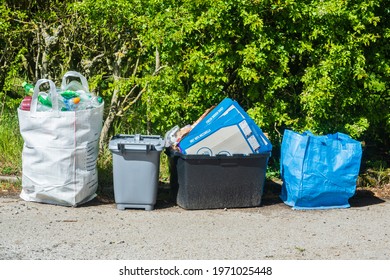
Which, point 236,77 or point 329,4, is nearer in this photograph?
point 329,4

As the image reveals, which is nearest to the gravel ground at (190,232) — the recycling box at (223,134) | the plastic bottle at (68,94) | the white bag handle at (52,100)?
the recycling box at (223,134)

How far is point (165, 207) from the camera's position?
320 inches

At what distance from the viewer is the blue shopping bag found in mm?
7934

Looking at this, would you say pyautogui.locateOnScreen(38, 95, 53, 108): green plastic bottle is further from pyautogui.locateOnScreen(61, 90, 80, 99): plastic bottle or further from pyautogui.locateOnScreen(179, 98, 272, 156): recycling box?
pyautogui.locateOnScreen(179, 98, 272, 156): recycling box

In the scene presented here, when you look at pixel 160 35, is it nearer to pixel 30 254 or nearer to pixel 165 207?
pixel 165 207

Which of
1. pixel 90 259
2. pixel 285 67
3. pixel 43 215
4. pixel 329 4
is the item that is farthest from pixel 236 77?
pixel 90 259

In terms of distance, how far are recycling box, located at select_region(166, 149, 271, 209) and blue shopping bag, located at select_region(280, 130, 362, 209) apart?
321mm

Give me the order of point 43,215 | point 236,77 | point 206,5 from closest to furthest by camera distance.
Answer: point 43,215 → point 206,5 → point 236,77

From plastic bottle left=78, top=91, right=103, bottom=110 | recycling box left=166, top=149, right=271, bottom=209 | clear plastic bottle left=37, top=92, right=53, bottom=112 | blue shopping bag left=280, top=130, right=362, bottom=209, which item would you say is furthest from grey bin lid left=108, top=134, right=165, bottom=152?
blue shopping bag left=280, top=130, right=362, bottom=209

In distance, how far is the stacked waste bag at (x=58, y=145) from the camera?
7730mm

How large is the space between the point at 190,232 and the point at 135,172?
0.98 m

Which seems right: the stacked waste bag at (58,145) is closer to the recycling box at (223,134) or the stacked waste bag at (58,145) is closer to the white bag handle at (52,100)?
the white bag handle at (52,100)

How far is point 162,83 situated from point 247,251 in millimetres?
2570

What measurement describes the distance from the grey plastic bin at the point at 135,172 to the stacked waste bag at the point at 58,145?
0.29 m
